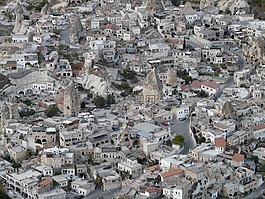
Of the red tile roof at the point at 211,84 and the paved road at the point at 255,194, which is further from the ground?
the red tile roof at the point at 211,84

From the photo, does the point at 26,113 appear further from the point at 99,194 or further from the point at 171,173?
the point at 171,173

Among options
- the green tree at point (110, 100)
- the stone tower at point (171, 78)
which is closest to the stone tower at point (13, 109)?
the green tree at point (110, 100)

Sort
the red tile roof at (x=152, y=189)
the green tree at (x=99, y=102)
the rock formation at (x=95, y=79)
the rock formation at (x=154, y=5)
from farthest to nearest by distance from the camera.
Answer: the rock formation at (x=154, y=5) < the rock formation at (x=95, y=79) < the green tree at (x=99, y=102) < the red tile roof at (x=152, y=189)

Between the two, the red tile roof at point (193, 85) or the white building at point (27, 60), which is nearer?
the red tile roof at point (193, 85)

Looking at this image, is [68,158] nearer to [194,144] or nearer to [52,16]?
[194,144]

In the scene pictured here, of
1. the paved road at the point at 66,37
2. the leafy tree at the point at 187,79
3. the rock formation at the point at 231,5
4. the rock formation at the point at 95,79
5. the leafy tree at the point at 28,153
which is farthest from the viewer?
the rock formation at the point at 231,5

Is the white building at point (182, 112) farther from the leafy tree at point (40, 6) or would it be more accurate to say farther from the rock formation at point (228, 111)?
the leafy tree at point (40, 6)

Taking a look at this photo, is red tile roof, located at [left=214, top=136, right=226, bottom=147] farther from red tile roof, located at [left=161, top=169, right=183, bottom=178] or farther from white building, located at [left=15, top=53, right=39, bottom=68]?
white building, located at [left=15, top=53, right=39, bottom=68]
